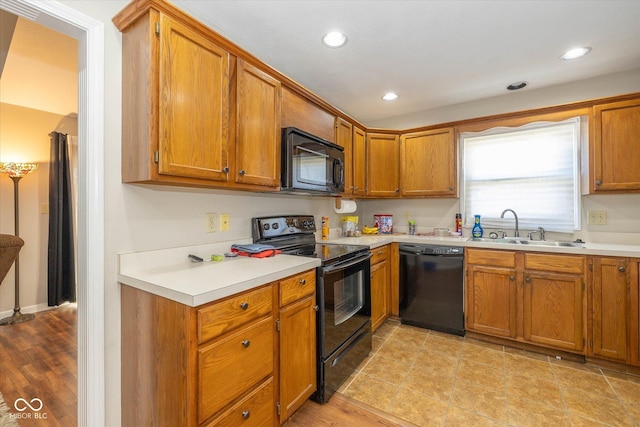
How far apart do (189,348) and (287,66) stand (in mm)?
2246

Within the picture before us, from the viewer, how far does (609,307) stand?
2168mm

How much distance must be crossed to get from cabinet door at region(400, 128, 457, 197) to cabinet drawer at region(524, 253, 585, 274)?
971 mm

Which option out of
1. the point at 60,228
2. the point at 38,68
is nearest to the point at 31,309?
the point at 60,228

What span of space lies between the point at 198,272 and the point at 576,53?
3172 millimetres

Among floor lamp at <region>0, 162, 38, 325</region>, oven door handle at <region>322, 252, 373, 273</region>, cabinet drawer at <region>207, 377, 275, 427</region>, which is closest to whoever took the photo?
cabinet drawer at <region>207, 377, 275, 427</region>

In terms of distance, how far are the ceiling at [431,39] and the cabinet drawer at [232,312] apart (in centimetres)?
168

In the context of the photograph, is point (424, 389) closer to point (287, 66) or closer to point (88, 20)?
point (287, 66)

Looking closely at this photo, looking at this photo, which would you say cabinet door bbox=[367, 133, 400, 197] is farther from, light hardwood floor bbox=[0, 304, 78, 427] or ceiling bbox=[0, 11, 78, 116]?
light hardwood floor bbox=[0, 304, 78, 427]

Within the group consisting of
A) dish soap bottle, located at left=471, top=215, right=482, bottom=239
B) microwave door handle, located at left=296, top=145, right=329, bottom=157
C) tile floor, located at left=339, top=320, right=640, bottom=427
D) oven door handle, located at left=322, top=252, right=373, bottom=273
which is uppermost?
microwave door handle, located at left=296, top=145, right=329, bottom=157

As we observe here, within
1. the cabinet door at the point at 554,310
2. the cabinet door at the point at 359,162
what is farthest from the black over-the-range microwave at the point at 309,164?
the cabinet door at the point at 554,310

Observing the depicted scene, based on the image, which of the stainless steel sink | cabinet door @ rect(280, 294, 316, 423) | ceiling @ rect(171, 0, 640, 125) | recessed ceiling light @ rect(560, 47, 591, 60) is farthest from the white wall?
→ recessed ceiling light @ rect(560, 47, 591, 60)

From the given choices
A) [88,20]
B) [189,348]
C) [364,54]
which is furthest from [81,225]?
[364,54]

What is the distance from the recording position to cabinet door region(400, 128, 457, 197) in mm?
3105

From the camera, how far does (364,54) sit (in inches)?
87.7
